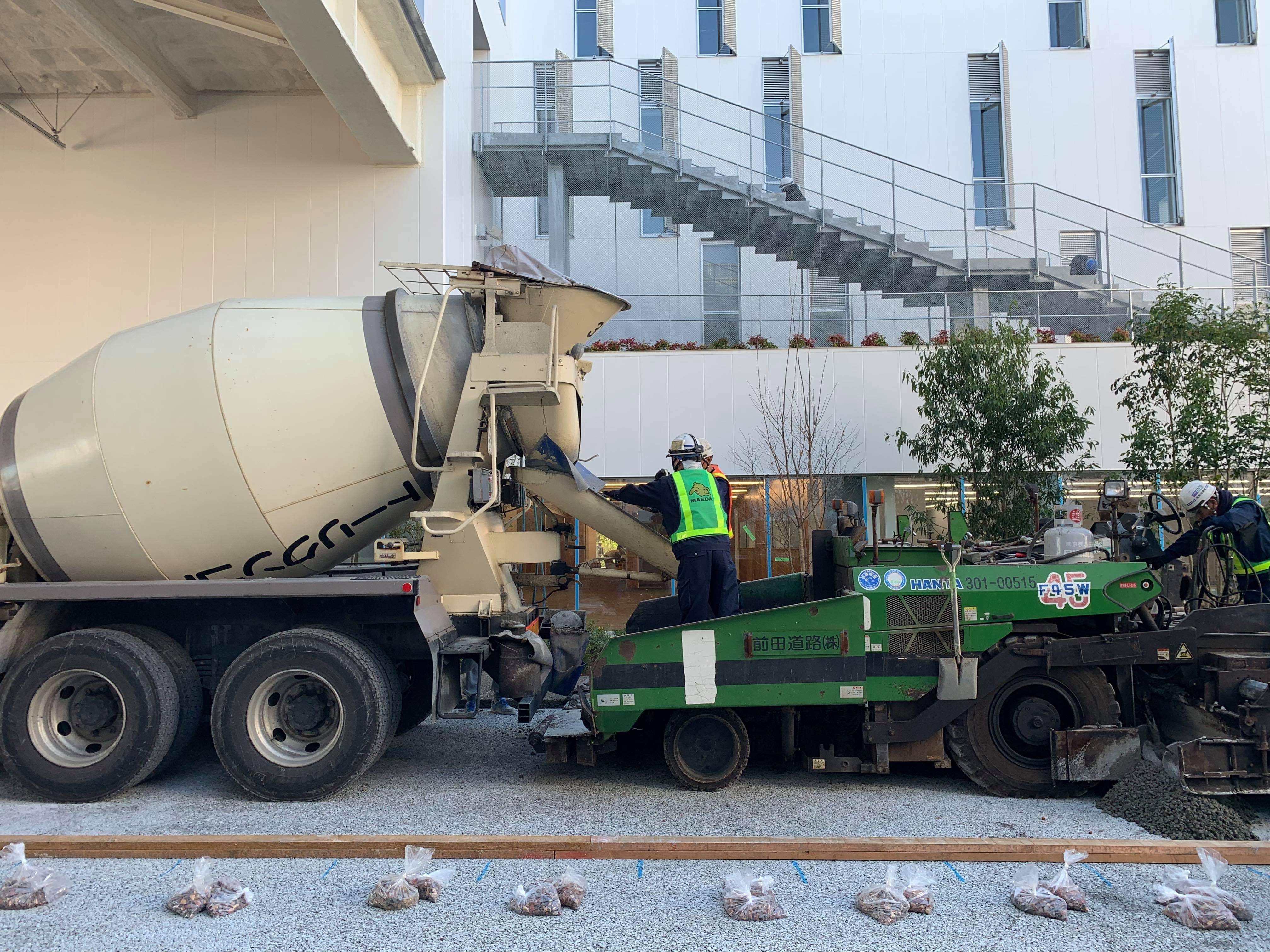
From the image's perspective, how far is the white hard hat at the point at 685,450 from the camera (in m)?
6.54

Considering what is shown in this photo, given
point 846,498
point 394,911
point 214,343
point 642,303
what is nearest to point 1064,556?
point 394,911

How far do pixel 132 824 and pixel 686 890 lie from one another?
340cm

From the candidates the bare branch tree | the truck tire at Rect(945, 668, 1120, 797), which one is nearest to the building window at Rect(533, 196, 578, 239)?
the bare branch tree

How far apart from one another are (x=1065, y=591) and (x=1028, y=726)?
90 cm

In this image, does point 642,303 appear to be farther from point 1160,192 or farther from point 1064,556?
point 1160,192

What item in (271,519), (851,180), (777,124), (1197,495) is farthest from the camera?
(777,124)

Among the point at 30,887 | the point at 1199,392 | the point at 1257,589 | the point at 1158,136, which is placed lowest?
the point at 30,887

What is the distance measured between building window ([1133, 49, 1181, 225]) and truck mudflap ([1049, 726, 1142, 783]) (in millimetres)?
16970

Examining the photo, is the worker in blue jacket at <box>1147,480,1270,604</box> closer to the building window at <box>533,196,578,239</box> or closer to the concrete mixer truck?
the concrete mixer truck

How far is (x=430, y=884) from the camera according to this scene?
408cm

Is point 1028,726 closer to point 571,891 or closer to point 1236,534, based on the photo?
point 1236,534

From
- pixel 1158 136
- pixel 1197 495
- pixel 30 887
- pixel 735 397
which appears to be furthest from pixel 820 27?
pixel 30 887

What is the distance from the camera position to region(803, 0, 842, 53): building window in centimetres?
1947

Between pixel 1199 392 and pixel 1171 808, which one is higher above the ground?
pixel 1199 392
